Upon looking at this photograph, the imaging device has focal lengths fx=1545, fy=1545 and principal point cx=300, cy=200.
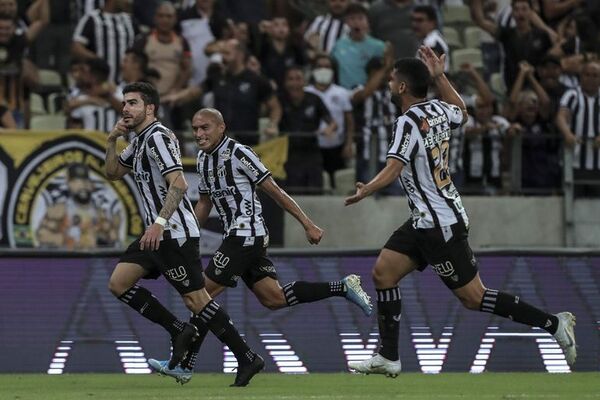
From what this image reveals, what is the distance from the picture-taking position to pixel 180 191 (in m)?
10.8

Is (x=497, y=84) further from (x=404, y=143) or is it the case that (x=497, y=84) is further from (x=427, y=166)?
(x=404, y=143)

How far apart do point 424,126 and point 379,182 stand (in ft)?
2.19

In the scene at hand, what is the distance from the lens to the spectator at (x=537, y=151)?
1744 cm

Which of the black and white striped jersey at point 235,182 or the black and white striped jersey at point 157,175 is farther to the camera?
the black and white striped jersey at point 235,182

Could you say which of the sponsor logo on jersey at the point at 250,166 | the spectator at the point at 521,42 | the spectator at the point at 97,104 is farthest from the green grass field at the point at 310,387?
the spectator at the point at 521,42

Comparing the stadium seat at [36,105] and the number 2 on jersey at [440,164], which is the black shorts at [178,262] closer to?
the number 2 on jersey at [440,164]

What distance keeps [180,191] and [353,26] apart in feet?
24.8

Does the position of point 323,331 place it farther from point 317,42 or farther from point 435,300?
point 317,42

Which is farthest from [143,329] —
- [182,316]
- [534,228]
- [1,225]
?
[534,228]

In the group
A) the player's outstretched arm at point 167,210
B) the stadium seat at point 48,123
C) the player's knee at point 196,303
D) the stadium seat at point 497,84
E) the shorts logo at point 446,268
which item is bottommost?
the player's knee at point 196,303

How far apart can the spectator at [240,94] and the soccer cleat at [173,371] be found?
19.6ft

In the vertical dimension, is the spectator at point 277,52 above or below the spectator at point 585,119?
above

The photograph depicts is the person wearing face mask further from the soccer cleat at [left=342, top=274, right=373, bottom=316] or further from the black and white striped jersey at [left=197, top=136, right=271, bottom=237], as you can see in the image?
the black and white striped jersey at [left=197, top=136, right=271, bottom=237]

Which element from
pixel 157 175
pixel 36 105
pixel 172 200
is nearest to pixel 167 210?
pixel 172 200
